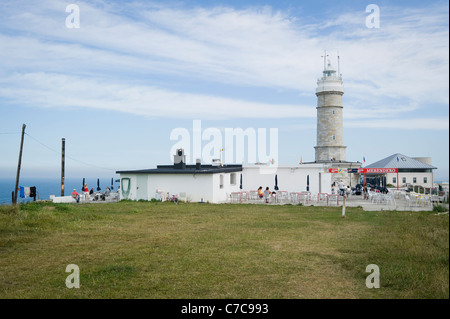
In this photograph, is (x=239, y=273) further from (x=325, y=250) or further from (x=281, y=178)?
(x=281, y=178)

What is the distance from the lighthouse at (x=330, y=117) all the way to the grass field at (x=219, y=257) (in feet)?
130

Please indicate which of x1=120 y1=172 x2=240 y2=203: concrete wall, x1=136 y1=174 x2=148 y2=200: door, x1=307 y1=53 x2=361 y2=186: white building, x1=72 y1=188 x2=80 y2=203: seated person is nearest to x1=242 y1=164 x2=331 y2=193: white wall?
x1=120 y1=172 x2=240 y2=203: concrete wall

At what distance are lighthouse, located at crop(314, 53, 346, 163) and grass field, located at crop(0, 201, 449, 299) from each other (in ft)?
130

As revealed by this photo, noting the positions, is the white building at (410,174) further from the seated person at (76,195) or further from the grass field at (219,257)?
the grass field at (219,257)

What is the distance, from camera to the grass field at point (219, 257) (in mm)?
6727

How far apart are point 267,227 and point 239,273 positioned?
6303 mm

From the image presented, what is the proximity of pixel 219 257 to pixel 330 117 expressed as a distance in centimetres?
4759

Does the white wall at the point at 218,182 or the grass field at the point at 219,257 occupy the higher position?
the white wall at the point at 218,182

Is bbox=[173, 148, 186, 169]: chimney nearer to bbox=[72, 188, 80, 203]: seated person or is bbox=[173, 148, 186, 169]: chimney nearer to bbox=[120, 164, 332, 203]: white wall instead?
bbox=[120, 164, 332, 203]: white wall

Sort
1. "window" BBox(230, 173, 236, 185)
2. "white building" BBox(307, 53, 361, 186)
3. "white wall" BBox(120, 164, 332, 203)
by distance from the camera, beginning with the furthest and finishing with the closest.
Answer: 1. "white building" BBox(307, 53, 361, 186)
2. "window" BBox(230, 173, 236, 185)
3. "white wall" BBox(120, 164, 332, 203)

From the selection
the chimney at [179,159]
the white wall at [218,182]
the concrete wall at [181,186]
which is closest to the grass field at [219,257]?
the concrete wall at [181,186]

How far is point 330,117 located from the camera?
5400cm

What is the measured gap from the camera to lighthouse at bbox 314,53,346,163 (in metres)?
53.8
